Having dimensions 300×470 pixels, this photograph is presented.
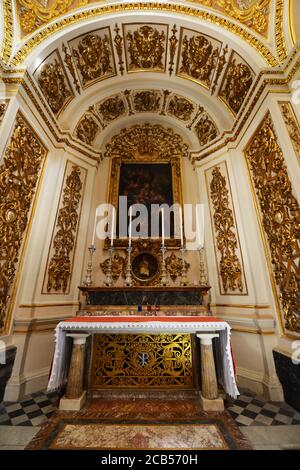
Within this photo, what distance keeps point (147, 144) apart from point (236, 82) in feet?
8.38

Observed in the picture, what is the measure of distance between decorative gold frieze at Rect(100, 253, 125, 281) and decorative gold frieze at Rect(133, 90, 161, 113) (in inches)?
170

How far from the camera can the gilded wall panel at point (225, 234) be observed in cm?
409

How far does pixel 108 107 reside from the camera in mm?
5586

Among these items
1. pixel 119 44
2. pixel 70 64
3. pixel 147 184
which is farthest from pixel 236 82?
pixel 70 64

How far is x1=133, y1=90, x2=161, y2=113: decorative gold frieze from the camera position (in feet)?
18.3

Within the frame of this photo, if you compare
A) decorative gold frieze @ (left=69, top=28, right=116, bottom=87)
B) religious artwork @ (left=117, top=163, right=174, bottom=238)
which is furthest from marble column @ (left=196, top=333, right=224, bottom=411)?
decorative gold frieze @ (left=69, top=28, right=116, bottom=87)

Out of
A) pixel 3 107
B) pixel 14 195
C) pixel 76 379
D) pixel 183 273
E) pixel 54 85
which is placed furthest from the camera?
pixel 54 85

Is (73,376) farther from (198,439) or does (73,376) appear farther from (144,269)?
(144,269)

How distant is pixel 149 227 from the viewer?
505 centimetres

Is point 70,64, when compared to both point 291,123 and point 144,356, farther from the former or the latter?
point 144,356

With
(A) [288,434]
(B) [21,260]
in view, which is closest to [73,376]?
(B) [21,260]

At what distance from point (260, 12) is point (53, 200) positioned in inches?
215

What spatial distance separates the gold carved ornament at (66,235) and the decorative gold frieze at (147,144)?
1.52 meters

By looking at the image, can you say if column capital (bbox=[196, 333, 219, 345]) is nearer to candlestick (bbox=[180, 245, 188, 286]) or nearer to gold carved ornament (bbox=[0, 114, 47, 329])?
candlestick (bbox=[180, 245, 188, 286])
